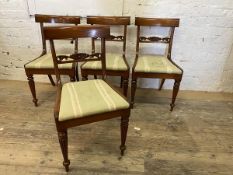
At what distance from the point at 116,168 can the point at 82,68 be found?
0.91 metres

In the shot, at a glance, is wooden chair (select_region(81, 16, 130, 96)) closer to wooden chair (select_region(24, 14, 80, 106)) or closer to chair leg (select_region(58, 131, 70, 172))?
wooden chair (select_region(24, 14, 80, 106))

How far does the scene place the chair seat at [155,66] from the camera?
6.09 feet

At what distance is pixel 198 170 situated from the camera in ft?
4.71

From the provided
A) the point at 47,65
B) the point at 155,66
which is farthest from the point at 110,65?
the point at 47,65

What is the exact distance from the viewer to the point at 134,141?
5.49 feet

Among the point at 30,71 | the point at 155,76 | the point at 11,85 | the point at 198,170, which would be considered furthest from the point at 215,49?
the point at 11,85

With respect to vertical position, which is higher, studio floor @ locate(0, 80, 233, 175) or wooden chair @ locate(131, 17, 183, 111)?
wooden chair @ locate(131, 17, 183, 111)

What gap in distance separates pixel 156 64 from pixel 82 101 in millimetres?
928

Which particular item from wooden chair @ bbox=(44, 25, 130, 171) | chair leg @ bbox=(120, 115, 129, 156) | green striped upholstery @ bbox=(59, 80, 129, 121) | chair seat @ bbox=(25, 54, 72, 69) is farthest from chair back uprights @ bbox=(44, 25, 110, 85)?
chair leg @ bbox=(120, 115, 129, 156)

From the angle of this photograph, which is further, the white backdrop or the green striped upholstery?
the white backdrop

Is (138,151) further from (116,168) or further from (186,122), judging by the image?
(186,122)

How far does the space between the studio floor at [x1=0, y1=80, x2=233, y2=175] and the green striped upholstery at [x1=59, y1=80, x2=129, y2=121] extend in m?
0.45

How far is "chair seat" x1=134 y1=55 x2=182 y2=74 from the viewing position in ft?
6.09

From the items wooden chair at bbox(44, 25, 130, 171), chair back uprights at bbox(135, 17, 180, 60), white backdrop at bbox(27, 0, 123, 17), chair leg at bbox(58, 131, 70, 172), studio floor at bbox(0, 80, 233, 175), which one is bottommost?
studio floor at bbox(0, 80, 233, 175)
